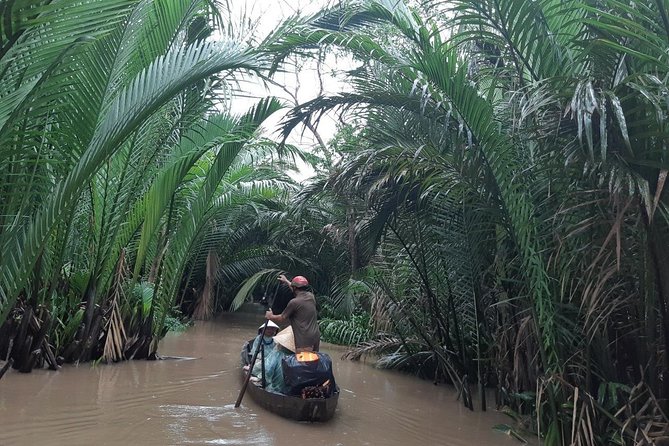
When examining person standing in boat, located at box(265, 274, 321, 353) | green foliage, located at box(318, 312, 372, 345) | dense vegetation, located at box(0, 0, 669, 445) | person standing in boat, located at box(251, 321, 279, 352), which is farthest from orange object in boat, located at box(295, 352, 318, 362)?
green foliage, located at box(318, 312, 372, 345)

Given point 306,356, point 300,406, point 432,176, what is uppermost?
point 432,176

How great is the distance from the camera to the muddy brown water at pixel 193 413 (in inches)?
182

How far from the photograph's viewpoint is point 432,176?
5254 mm

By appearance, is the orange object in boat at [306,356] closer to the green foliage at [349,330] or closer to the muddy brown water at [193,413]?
the muddy brown water at [193,413]

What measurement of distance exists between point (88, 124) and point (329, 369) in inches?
126

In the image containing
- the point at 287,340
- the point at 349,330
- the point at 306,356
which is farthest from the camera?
the point at 349,330

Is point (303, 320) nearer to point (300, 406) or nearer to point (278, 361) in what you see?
point (278, 361)

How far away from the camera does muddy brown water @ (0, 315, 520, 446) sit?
15.1ft

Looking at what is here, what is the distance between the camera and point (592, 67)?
3.83 m

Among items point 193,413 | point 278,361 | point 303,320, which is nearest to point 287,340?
point 278,361

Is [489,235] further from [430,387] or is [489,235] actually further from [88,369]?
[88,369]

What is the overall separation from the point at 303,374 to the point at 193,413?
3.67ft

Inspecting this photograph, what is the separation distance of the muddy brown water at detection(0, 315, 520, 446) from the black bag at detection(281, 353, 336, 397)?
327 millimetres

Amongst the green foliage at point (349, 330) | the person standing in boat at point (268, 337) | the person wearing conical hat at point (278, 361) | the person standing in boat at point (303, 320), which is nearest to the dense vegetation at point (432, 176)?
the person standing in boat at point (303, 320)
